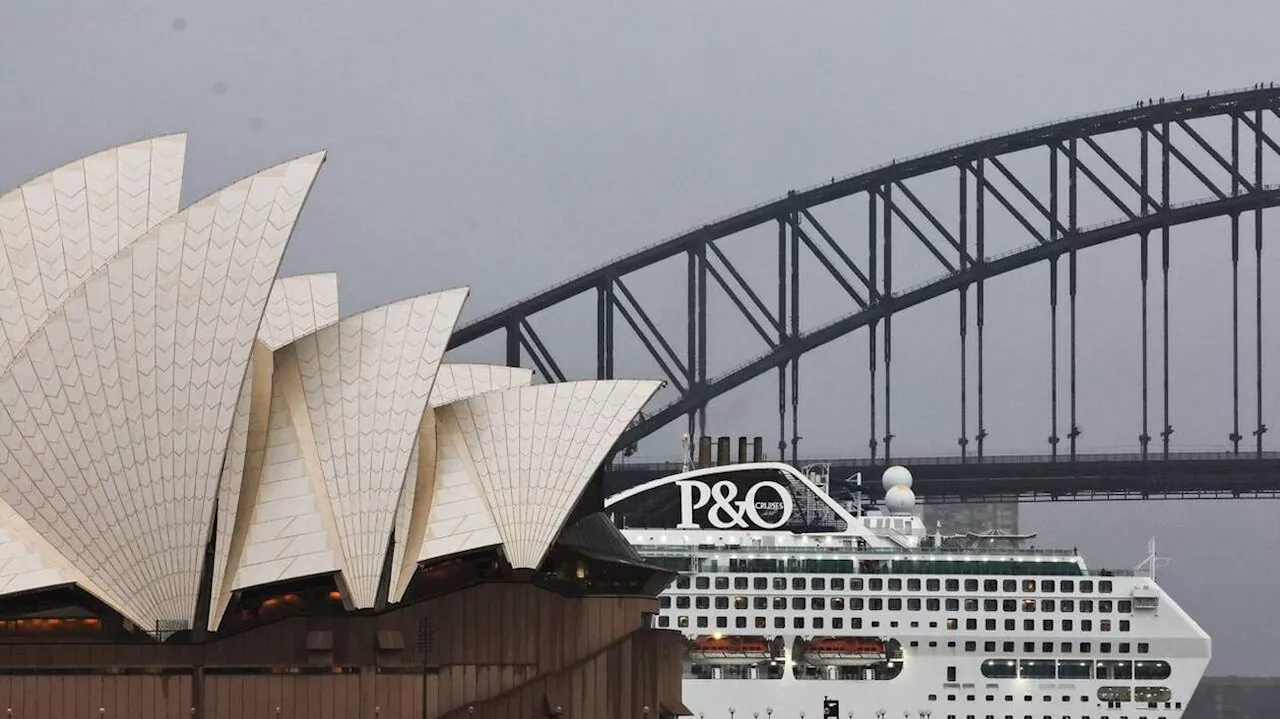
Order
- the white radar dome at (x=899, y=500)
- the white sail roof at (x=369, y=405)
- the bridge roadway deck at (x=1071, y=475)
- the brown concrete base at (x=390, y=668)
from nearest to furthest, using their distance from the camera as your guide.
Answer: the brown concrete base at (x=390, y=668) → the white sail roof at (x=369, y=405) → the white radar dome at (x=899, y=500) → the bridge roadway deck at (x=1071, y=475)

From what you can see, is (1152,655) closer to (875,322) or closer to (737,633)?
(737,633)

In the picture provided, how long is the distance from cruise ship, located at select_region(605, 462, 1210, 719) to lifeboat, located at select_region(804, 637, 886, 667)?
0.03 meters

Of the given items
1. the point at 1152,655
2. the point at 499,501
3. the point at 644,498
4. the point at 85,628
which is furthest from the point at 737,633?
the point at 85,628

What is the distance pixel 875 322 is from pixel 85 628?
63.5 m

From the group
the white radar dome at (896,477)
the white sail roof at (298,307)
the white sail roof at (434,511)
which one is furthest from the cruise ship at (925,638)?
the white sail roof at (434,511)

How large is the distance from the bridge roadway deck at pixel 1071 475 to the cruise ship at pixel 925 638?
84.7ft

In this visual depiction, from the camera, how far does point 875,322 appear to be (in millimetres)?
111500

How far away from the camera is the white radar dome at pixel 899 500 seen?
9138 cm

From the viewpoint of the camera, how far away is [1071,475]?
110 m

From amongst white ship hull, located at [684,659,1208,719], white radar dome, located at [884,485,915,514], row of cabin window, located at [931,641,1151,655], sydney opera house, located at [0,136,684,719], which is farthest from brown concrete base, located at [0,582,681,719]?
white radar dome, located at [884,485,915,514]

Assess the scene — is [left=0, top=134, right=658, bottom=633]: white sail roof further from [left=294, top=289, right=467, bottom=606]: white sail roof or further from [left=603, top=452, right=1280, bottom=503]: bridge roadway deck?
[left=603, top=452, right=1280, bottom=503]: bridge roadway deck

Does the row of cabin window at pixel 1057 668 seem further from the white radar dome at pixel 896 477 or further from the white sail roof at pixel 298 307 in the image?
the white sail roof at pixel 298 307

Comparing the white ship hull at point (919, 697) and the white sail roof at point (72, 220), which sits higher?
the white sail roof at point (72, 220)

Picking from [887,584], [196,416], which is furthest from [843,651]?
[196,416]
